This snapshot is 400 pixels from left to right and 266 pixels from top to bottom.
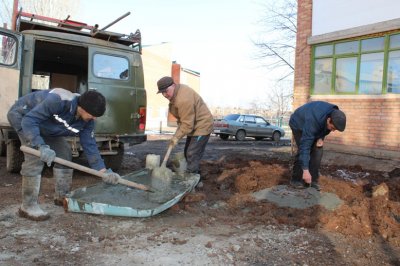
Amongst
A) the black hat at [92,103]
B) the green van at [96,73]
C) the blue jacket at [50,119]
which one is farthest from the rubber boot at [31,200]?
the green van at [96,73]

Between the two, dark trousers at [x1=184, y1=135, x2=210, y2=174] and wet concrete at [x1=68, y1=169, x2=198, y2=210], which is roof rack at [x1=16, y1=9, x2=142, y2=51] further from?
wet concrete at [x1=68, y1=169, x2=198, y2=210]

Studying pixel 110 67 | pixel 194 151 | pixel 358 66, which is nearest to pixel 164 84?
pixel 194 151

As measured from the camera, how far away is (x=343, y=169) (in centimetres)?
841

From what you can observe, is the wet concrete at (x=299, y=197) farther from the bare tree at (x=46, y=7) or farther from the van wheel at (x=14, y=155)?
the bare tree at (x=46, y=7)

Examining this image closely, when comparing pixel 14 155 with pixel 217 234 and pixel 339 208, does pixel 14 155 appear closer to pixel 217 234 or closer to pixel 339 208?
pixel 217 234

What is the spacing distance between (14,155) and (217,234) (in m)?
4.01

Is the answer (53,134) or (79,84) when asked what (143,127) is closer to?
(53,134)

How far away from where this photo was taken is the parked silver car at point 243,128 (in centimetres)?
1962

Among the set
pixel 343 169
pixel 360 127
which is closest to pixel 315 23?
pixel 360 127

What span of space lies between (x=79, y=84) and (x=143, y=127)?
372 cm

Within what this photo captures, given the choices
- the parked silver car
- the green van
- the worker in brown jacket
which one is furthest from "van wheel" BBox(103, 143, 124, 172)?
the parked silver car

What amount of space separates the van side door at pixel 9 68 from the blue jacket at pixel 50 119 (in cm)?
197

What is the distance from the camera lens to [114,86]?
6.88m

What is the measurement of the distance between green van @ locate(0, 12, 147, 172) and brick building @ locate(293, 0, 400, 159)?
498 cm
